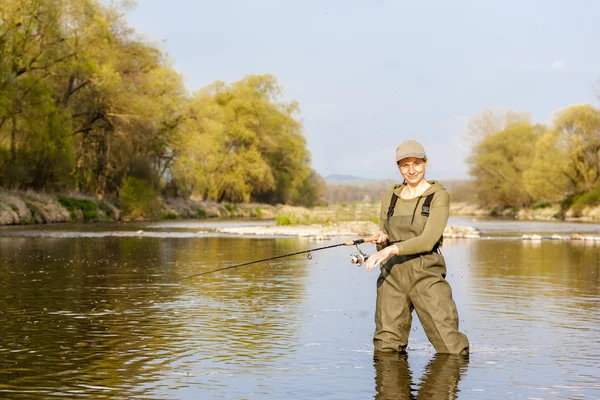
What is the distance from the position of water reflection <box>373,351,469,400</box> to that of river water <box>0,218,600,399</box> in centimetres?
2

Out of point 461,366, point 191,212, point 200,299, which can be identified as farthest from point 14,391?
point 191,212

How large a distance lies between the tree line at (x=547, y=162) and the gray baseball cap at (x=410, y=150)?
63.9 m

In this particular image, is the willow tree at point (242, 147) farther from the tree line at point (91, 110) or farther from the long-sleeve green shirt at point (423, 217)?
the long-sleeve green shirt at point (423, 217)

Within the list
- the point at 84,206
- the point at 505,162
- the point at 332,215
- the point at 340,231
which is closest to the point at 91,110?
the point at 84,206

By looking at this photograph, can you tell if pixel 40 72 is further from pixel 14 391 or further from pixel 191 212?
pixel 14 391

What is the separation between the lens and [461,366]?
7887mm

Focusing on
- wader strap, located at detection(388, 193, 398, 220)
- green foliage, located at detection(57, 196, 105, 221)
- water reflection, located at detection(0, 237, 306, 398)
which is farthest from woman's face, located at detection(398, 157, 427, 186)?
green foliage, located at detection(57, 196, 105, 221)

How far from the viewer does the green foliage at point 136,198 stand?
5403 centimetres


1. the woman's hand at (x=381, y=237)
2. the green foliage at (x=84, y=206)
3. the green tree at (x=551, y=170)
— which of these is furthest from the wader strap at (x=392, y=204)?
the green tree at (x=551, y=170)

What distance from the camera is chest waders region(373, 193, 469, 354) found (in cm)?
771

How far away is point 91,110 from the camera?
170 ft

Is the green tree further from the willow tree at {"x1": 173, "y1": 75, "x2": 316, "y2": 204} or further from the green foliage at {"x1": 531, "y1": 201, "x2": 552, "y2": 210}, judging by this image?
the willow tree at {"x1": 173, "y1": 75, "x2": 316, "y2": 204}

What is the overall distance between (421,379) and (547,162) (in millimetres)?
71143

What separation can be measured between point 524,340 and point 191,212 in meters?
58.8
